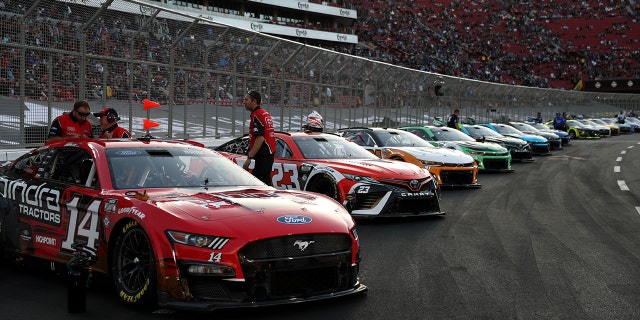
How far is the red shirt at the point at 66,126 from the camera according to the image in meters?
9.52

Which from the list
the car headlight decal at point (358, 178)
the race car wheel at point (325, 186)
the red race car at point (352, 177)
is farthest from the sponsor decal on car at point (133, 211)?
the car headlight decal at point (358, 178)

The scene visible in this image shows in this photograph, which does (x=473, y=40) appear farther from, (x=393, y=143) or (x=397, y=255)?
(x=397, y=255)

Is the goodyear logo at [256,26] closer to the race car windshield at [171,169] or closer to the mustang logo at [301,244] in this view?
the race car windshield at [171,169]

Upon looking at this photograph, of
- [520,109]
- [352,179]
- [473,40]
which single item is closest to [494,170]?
[352,179]

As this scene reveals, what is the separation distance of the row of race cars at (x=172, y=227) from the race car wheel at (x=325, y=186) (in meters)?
3.45

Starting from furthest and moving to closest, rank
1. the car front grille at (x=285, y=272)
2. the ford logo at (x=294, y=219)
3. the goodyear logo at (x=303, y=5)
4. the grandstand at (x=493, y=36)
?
1. the grandstand at (x=493, y=36)
2. the goodyear logo at (x=303, y=5)
3. the ford logo at (x=294, y=219)
4. the car front grille at (x=285, y=272)

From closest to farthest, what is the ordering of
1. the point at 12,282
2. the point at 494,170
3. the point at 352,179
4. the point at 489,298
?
the point at 489,298, the point at 12,282, the point at 352,179, the point at 494,170

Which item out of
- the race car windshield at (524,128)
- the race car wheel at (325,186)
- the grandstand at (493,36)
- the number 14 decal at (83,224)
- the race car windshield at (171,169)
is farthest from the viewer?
the grandstand at (493,36)

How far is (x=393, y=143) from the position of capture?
49.7ft

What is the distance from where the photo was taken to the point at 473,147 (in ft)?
60.5

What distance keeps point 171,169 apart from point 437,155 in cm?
883

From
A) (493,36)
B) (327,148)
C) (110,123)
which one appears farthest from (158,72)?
(493,36)

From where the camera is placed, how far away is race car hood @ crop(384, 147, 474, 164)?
14383 millimetres

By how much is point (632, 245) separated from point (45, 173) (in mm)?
5893
